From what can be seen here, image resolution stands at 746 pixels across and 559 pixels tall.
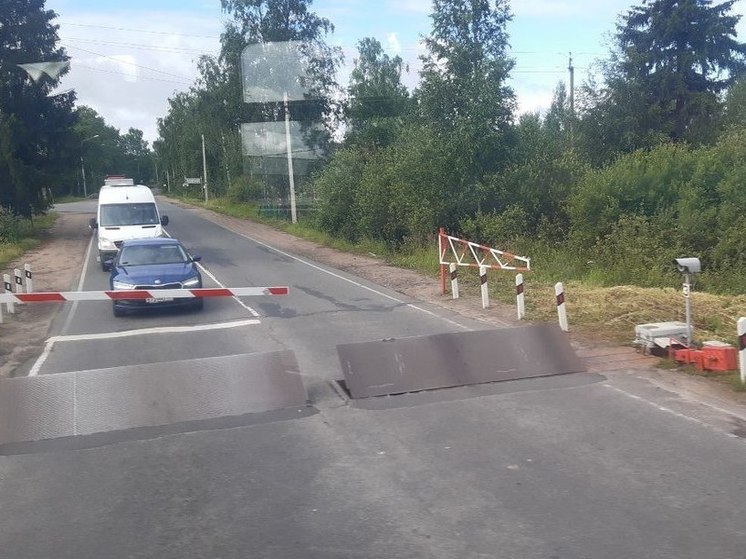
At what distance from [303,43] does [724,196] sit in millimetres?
28216

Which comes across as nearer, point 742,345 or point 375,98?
point 742,345

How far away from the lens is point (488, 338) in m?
9.63

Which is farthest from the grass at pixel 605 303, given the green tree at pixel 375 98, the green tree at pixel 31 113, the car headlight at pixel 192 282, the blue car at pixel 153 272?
the green tree at pixel 31 113

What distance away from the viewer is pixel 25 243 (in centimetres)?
3131

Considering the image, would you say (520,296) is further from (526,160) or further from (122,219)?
(122,219)

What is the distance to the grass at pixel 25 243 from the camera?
2619 centimetres

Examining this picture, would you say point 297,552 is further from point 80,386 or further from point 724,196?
point 724,196

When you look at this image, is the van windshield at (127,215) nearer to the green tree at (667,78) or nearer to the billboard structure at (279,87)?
the billboard structure at (279,87)

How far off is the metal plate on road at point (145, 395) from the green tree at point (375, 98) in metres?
26.2

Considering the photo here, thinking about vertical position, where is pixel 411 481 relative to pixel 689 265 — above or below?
below

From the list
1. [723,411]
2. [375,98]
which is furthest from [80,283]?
[375,98]

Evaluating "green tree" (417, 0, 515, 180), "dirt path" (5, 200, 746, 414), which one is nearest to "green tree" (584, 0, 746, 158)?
"green tree" (417, 0, 515, 180)

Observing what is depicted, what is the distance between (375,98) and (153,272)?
1373 inches

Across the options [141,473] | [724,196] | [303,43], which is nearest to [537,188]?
[724,196]
